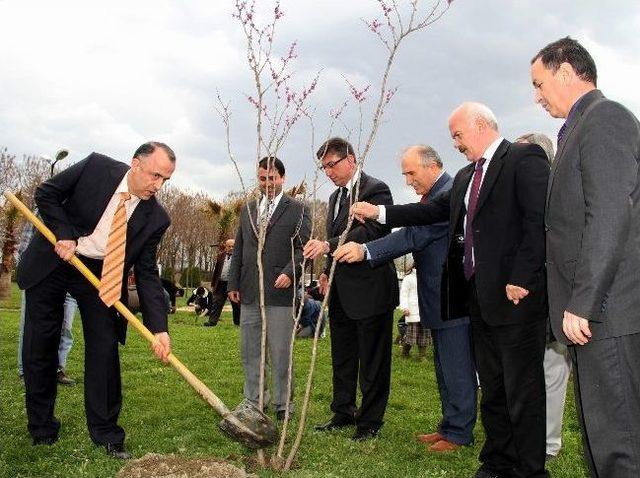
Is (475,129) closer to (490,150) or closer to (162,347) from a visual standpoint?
(490,150)

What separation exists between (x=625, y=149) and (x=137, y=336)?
1104 centimetres

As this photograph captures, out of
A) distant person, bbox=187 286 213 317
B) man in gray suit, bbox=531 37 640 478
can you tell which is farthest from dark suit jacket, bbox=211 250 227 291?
man in gray suit, bbox=531 37 640 478

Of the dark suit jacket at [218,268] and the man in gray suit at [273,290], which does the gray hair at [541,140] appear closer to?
the man in gray suit at [273,290]

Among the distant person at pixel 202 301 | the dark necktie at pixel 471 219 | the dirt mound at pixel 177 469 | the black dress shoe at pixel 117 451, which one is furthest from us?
the distant person at pixel 202 301

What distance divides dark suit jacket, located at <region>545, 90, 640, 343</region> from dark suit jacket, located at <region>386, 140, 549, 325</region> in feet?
2.33

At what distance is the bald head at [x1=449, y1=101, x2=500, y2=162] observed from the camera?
442 centimetres

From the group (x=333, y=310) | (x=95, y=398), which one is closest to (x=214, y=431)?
(x=95, y=398)

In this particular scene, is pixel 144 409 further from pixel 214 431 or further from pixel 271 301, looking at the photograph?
pixel 271 301

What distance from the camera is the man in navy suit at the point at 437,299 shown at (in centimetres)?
526

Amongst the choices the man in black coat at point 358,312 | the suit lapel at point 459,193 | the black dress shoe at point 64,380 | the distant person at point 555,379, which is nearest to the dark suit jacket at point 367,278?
the man in black coat at point 358,312

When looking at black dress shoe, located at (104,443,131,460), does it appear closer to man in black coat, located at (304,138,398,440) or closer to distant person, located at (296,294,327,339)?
man in black coat, located at (304,138,398,440)

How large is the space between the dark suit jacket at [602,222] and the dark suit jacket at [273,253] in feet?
10.7

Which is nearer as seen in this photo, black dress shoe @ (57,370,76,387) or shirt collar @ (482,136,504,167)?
shirt collar @ (482,136,504,167)

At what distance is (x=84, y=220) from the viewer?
195 inches
